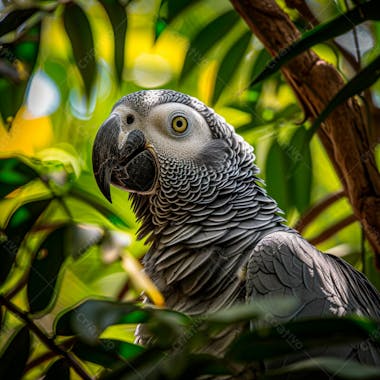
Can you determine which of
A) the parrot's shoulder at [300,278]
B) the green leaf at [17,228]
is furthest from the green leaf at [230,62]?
the green leaf at [17,228]

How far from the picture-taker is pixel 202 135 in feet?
5.39

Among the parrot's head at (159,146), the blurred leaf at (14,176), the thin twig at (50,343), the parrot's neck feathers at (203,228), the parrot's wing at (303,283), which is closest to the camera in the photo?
the thin twig at (50,343)

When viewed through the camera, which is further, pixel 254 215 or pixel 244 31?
pixel 244 31

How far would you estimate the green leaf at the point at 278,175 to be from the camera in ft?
6.33

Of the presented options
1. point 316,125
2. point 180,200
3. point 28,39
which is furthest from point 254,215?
point 28,39

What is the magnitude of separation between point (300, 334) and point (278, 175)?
4.07ft

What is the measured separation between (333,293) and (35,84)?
109cm

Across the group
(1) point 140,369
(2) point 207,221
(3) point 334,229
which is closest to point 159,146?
(2) point 207,221

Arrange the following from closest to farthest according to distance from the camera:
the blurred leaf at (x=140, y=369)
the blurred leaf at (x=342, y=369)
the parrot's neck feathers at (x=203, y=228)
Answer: the blurred leaf at (x=342, y=369)
the blurred leaf at (x=140, y=369)
the parrot's neck feathers at (x=203, y=228)

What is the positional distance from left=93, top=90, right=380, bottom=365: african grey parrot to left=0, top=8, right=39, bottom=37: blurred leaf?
31cm

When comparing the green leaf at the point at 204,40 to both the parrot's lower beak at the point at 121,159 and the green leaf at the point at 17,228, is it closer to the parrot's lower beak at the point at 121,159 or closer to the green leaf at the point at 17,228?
the parrot's lower beak at the point at 121,159

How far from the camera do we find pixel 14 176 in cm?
114

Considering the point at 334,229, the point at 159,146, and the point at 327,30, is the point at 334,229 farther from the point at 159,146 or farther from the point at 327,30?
the point at 327,30

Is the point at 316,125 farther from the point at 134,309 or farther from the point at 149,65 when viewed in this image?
the point at 149,65
